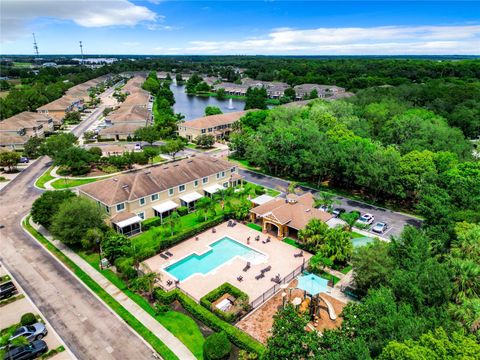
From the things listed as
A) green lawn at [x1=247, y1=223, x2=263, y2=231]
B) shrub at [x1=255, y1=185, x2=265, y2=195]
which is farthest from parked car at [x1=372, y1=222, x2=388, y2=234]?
shrub at [x1=255, y1=185, x2=265, y2=195]

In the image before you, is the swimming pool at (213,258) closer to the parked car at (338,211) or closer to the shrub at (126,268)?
the shrub at (126,268)

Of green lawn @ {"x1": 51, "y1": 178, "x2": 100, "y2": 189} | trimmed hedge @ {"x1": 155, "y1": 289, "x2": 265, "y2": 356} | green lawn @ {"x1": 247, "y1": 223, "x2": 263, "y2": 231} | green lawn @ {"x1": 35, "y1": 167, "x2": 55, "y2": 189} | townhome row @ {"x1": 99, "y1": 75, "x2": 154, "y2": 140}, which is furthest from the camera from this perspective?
townhome row @ {"x1": 99, "y1": 75, "x2": 154, "y2": 140}

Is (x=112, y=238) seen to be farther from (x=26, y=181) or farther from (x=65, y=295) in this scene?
(x=26, y=181)

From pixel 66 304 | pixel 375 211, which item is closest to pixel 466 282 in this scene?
pixel 375 211

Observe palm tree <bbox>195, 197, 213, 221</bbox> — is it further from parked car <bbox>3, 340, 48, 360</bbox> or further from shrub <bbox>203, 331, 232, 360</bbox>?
parked car <bbox>3, 340, 48, 360</bbox>

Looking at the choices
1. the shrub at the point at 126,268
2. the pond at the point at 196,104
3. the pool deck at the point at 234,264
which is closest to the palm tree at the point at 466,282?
the pool deck at the point at 234,264
